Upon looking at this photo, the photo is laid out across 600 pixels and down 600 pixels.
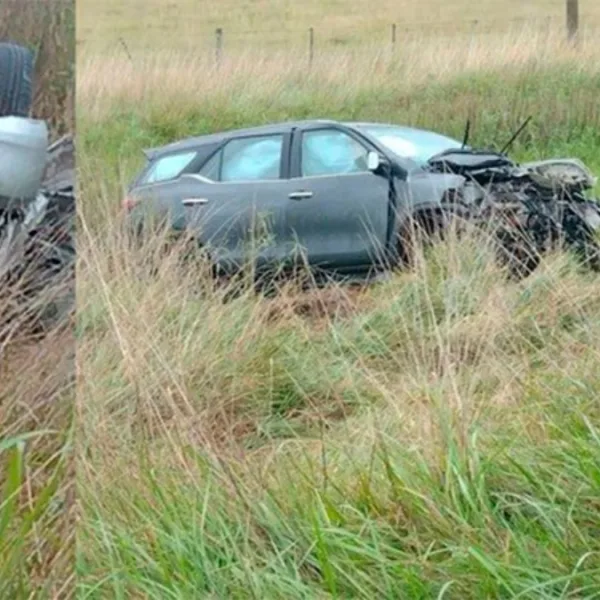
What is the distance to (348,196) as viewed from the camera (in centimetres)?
516

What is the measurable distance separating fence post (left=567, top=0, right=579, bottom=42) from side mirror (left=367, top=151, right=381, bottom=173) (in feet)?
7.77

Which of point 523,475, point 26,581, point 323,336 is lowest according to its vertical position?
point 323,336

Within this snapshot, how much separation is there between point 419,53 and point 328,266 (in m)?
1.93

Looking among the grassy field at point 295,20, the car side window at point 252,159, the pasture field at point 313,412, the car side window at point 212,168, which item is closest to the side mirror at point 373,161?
the car side window at point 252,159

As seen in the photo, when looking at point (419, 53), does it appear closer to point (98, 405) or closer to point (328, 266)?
point (328, 266)

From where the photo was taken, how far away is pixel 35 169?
120cm

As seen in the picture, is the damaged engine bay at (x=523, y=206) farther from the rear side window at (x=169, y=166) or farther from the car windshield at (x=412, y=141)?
the rear side window at (x=169, y=166)

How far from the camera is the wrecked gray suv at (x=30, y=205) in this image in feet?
3.84

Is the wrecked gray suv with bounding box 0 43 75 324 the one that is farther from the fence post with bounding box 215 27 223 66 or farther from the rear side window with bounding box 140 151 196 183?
the fence post with bounding box 215 27 223 66

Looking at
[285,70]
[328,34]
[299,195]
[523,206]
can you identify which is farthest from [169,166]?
[328,34]

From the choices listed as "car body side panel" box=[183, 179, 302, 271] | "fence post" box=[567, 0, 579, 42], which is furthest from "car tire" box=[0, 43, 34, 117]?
"fence post" box=[567, 0, 579, 42]

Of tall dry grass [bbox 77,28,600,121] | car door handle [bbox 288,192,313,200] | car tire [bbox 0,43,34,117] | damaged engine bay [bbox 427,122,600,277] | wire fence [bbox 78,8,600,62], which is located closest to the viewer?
car tire [bbox 0,43,34,117]

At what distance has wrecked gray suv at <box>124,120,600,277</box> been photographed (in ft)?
15.9

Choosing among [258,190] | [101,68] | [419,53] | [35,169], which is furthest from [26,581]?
[419,53]
